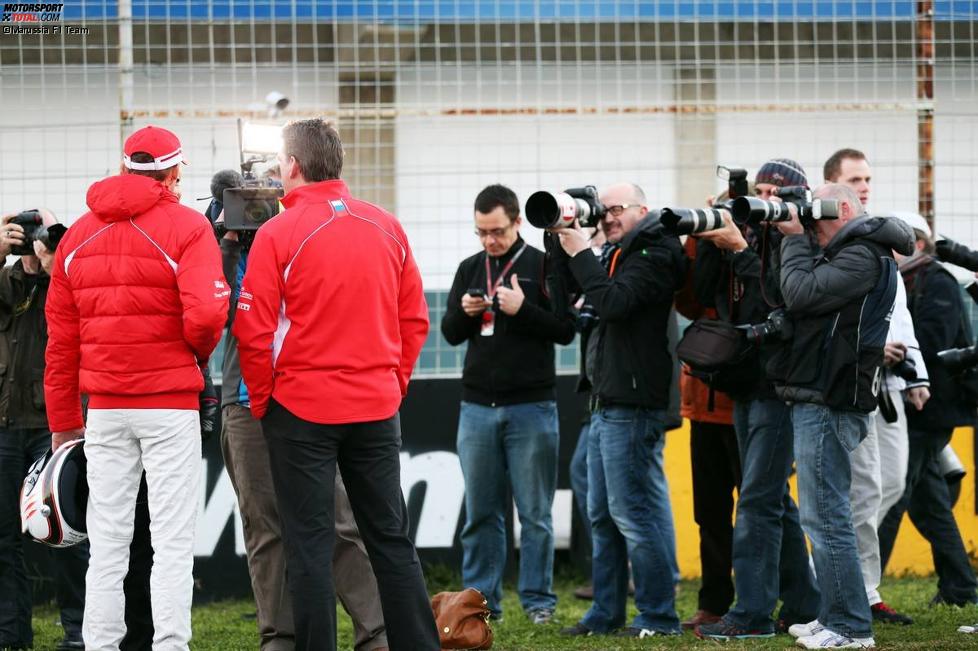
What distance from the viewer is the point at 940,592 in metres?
6.64

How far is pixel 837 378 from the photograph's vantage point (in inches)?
205

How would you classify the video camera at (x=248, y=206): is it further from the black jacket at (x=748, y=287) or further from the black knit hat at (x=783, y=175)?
the black knit hat at (x=783, y=175)

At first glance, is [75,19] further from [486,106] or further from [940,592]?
[940,592]

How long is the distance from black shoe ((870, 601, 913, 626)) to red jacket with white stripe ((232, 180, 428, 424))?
2.81 m

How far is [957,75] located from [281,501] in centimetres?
509

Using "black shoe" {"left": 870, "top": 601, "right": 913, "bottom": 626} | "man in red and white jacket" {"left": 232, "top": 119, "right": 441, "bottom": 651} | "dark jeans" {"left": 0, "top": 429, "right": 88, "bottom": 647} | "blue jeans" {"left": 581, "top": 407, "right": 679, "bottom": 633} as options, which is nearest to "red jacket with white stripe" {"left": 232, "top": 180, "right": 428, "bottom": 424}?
"man in red and white jacket" {"left": 232, "top": 119, "right": 441, "bottom": 651}

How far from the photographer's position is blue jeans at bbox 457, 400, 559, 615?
6492 millimetres

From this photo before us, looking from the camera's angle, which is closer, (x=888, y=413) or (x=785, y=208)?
(x=785, y=208)

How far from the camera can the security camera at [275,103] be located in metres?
7.44

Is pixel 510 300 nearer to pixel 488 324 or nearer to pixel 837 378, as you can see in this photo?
pixel 488 324

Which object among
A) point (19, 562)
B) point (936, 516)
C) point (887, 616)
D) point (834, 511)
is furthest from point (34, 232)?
point (936, 516)

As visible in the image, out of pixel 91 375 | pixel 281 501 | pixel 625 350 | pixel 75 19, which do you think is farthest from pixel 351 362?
pixel 75 19

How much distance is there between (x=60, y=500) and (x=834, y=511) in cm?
282

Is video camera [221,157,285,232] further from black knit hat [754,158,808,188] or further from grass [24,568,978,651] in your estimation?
black knit hat [754,158,808,188]
